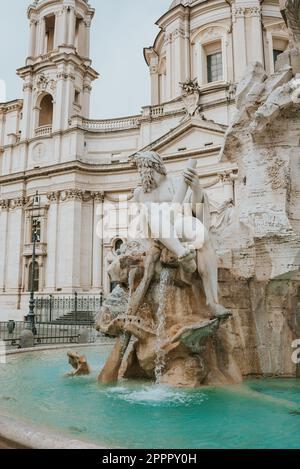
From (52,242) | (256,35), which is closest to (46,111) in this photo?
(52,242)

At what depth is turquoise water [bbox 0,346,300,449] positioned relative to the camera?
10.2 feet

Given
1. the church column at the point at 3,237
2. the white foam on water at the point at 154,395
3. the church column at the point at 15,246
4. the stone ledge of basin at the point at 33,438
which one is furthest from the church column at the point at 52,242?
the stone ledge of basin at the point at 33,438

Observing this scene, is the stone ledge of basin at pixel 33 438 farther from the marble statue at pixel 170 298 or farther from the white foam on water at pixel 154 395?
the marble statue at pixel 170 298

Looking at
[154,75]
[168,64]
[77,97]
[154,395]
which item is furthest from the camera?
[154,75]

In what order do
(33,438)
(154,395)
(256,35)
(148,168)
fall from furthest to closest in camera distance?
(256,35) < (148,168) < (154,395) < (33,438)

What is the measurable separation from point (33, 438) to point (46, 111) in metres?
38.4

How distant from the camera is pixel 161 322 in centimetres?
495

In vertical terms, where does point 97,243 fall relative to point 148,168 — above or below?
above

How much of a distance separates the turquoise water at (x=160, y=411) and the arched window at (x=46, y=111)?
35.0m

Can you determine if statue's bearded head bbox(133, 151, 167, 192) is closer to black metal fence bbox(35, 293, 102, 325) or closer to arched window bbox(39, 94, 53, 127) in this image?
black metal fence bbox(35, 293, 102, 325)

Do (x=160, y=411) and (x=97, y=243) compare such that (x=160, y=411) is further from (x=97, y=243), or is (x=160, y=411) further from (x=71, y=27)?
(x=71, y=27)

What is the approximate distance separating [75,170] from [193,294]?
28698 millimetres

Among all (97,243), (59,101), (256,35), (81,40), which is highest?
(81,40)
